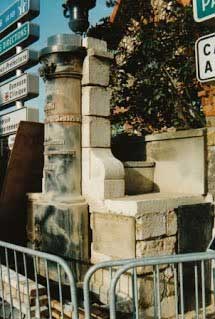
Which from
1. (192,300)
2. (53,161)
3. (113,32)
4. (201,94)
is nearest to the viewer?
(192,300)

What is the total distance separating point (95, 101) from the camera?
17.8 ft

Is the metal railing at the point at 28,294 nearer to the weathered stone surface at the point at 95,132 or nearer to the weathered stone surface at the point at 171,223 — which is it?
the weathered stone surface at the point at 171,223

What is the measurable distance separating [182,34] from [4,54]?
3.12 meters

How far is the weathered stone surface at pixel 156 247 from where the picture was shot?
4.61m

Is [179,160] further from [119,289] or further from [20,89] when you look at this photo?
[20,89]

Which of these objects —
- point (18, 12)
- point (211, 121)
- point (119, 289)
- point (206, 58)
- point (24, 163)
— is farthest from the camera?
point (18, 12)

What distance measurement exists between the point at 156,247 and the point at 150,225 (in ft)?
0.96

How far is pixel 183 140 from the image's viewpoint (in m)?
5.61

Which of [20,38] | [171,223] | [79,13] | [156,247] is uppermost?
[79,13]

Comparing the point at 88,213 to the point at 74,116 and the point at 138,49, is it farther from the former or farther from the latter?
the point at 138,49

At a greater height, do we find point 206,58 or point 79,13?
point 79,13

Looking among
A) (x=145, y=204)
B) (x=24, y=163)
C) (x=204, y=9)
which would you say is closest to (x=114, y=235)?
(x=145, y=204)

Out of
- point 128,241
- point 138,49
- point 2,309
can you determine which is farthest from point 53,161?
point 138,49

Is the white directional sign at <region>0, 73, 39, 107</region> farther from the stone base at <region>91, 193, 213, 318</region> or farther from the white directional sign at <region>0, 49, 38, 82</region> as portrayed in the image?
the stone base at <region>91, 193, 213, 318</region>
